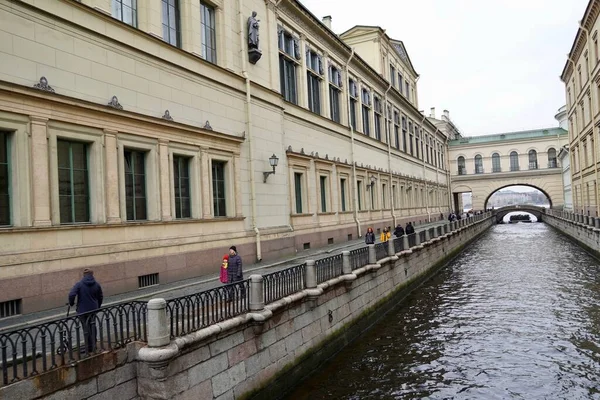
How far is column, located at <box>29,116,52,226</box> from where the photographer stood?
9273 millimetres

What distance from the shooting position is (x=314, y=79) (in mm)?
24219

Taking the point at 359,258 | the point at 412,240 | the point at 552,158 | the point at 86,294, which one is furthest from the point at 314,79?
the point at 552,158

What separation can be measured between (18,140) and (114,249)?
3156 millimetres

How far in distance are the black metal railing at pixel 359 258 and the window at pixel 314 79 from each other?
33.2 feet

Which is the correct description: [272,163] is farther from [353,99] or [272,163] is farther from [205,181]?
[353,99]

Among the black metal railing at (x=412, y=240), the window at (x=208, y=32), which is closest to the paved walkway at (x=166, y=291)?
the black metal railing at (x=412, y=240)

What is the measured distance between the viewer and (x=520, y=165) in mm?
68062

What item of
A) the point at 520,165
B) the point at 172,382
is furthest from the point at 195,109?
the point at 520,165

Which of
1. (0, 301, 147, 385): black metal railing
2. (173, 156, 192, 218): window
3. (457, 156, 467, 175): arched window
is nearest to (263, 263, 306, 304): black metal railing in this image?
(0, 301, 147, 385): black metal railing

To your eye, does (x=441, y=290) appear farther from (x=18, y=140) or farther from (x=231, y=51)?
(x=18, y=140)

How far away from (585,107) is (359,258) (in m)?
32.1

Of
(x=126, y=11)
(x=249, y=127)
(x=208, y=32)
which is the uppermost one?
(x=208, y=32)

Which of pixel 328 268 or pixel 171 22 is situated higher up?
pixel 171 22

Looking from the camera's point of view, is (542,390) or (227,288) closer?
(227,288)
